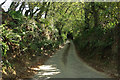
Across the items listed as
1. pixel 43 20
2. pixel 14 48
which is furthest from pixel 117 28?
pixel 43 20

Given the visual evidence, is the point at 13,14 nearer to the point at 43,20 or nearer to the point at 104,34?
the point at 104,34

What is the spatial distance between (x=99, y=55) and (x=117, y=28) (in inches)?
109

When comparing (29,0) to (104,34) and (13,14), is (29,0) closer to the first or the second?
(13,14)

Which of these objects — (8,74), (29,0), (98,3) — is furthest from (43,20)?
(8,74)

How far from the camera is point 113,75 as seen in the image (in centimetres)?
792

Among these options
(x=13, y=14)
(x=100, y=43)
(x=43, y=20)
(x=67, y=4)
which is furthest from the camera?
(x=67, y=4)

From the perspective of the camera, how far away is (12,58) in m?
8.27

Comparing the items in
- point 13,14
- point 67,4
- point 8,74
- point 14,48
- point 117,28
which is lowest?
point 8,74

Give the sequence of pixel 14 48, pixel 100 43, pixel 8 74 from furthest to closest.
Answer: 1. pixel 100 43
2. pixel 14 48
3. pixel 8 74

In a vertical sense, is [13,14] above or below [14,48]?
above

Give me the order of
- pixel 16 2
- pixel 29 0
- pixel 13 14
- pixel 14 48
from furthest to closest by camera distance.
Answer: pixel 29 0, pixel 16 2, pixel 13 14, pixel 14 48

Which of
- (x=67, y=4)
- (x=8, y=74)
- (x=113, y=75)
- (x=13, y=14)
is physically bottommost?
(x=113, y=75)

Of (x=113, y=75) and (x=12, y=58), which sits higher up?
(x=12, y=58)

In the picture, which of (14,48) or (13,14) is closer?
(14,48)
